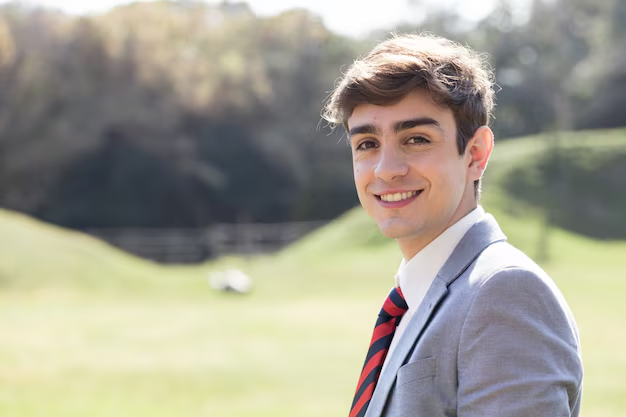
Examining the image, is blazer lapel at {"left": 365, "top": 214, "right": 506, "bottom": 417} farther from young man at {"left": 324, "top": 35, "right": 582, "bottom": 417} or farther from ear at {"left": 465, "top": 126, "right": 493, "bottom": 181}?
ear at {"left": 465, "top": 126, "right": 493, "bottom": 181}

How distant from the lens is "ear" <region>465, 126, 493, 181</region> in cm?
180

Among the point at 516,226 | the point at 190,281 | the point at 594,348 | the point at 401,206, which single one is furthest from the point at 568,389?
the point at 516,226

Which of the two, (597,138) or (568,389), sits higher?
(597,138)

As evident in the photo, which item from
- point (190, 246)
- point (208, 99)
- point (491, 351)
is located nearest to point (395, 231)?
point (491, 351)

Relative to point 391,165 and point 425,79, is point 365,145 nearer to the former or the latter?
point 391,165

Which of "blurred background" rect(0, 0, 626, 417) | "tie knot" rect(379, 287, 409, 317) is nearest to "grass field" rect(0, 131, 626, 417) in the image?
"blurred background" rect(0, 0, 626, 417)

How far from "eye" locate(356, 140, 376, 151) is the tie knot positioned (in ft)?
1.12

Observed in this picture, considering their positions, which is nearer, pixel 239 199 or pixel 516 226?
pixel 516 226

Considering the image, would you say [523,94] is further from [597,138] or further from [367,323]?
[367,323]

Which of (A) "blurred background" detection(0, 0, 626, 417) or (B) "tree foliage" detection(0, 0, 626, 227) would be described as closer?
(A) "blurred background" detection(0, 0, 626, 417)

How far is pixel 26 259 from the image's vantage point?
21688 mm

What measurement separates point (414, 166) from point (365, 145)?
0.46 feet

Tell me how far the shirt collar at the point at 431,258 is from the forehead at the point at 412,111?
0.22 metres

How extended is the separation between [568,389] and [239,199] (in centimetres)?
3975
